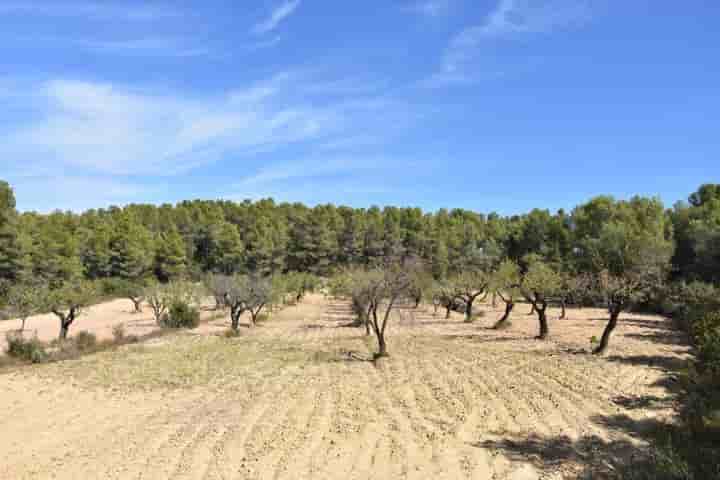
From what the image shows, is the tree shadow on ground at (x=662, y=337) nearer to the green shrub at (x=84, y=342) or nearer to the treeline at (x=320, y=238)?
the treeline at (x=320, y=238)

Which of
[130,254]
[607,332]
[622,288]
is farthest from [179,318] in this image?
[130,254]

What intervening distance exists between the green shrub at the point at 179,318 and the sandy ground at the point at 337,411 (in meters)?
8.91

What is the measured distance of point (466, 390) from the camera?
46.9 feet

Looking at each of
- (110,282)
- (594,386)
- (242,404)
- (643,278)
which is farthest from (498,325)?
(110,282)

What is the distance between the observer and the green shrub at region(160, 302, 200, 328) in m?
31.8

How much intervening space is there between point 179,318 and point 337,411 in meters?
22.4

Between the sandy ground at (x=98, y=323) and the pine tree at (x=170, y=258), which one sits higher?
the pine tree at (x=170, y=258)

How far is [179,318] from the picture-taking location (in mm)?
31969

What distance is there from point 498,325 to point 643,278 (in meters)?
10.6

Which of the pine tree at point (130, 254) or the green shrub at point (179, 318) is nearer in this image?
the green shrub at point (179, 318)

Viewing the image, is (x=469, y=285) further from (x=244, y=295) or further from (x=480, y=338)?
(x=244, y=295)

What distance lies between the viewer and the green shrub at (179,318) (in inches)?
1253

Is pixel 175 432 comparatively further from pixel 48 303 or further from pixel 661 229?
pixel 661 229

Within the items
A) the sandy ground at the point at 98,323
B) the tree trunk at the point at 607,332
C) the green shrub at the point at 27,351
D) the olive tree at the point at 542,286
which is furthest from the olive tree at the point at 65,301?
the tree trunk at the point at 607,332
